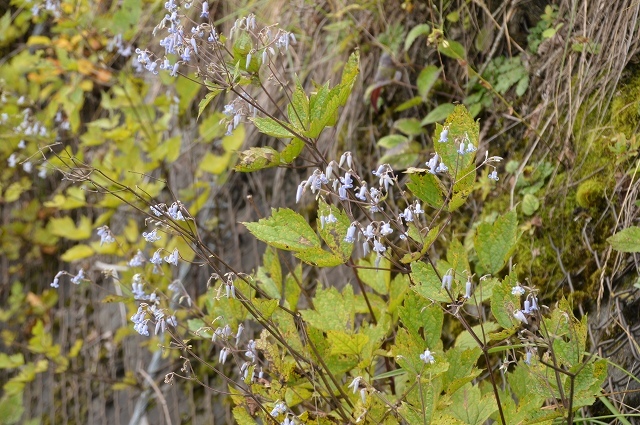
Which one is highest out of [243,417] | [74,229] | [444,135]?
[444,135]

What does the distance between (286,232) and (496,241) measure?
377 mm

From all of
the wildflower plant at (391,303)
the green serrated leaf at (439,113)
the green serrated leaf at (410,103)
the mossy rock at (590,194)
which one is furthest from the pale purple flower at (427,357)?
the green serrated leaf at (410,103)

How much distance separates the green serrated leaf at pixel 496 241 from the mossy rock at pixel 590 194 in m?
0.55

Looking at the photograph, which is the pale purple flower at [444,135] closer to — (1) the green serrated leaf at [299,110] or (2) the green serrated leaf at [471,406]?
(1) the green serrated leaf at [299,110]

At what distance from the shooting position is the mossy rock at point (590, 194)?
1708mm

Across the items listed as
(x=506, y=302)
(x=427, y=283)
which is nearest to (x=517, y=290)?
(x=506, y=302)

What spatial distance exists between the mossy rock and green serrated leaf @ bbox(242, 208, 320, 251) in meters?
0.79

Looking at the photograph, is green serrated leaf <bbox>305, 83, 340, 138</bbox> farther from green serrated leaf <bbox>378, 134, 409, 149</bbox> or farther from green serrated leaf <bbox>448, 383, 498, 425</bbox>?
green serrated leaf <bbox>378, 134, 409, 149</bbox>

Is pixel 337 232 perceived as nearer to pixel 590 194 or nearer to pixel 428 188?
pixel 428 188

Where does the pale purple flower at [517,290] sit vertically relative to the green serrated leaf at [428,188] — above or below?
below

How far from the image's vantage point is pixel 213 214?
2947 mm

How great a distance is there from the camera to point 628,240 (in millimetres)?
1396

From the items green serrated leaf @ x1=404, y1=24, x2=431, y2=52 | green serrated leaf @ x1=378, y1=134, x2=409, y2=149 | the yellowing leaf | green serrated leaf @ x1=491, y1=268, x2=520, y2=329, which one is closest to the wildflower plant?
green serrated leaf @ x1=491, y1=268, x2=520, y2=329

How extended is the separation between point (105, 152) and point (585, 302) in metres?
2.52
